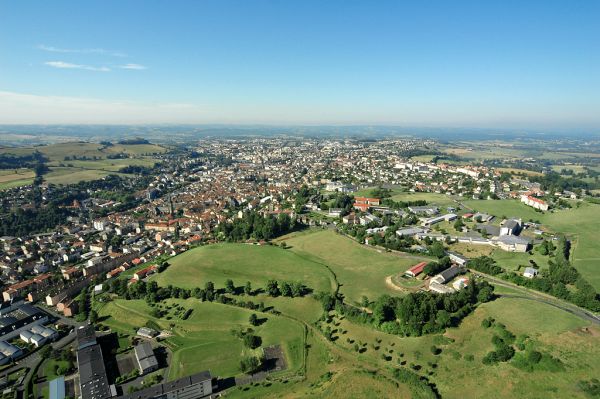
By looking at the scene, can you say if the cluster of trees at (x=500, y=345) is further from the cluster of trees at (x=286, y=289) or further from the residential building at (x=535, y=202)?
the residential building at (x=535, y=202)

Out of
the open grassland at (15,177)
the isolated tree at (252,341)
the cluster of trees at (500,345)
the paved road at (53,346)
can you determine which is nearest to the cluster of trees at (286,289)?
the isolated tree at (252,341)

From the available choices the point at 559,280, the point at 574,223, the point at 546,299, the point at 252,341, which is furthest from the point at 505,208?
the point at 252,341

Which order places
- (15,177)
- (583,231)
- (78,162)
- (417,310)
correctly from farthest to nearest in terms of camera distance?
(78,162) < (15,177) < (583,231) < (417,310)

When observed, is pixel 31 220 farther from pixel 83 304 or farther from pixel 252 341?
pixel 252 341

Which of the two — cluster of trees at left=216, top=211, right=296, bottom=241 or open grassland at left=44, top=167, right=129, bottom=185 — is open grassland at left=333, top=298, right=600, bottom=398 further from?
open grassland at left=44, top=167, right=129, bottom=185

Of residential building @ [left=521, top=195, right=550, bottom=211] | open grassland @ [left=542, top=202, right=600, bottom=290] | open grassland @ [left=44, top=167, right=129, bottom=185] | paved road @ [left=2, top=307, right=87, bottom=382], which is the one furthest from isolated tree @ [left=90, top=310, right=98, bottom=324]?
open grassland @ [left=44, top=167, right=129, bottom=185]
